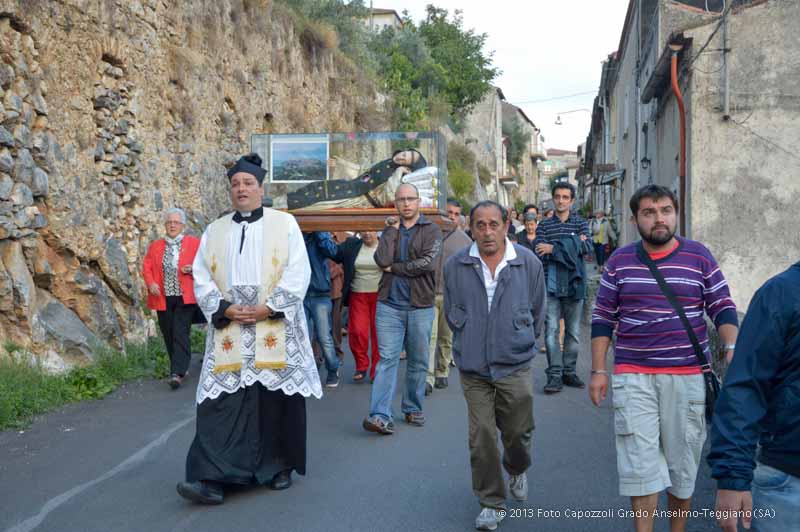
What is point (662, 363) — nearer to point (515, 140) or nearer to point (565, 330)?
point (565, 330)

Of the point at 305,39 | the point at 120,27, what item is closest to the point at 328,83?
the point at 305,39

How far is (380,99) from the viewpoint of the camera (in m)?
30.5

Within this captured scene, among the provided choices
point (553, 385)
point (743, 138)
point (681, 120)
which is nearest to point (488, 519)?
point (553, 385)

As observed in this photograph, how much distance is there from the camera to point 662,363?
4.53 metres

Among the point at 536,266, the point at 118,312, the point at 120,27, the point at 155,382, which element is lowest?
the point at 155,382

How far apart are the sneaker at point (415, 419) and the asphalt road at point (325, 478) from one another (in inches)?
4.2

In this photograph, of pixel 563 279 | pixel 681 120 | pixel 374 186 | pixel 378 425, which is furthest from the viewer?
pixel 681 120

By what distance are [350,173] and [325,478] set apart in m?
5.30

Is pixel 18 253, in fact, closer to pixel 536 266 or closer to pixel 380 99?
pixel 536 266

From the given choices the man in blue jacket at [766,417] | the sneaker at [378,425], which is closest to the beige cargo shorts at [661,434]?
the man in blue jacket at [766,417]

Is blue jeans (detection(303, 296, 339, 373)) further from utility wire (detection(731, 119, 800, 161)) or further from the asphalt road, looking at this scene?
utility wire (detection(731, 119, 800, 161))

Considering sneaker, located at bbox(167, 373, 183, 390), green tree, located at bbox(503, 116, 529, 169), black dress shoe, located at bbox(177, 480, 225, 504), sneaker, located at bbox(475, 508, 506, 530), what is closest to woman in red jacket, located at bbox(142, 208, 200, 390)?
sneaker, located at bbox(167, 373, 183, 390)

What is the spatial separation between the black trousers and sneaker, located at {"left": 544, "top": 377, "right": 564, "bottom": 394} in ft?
13.3

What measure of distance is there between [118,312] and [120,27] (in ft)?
13.7
